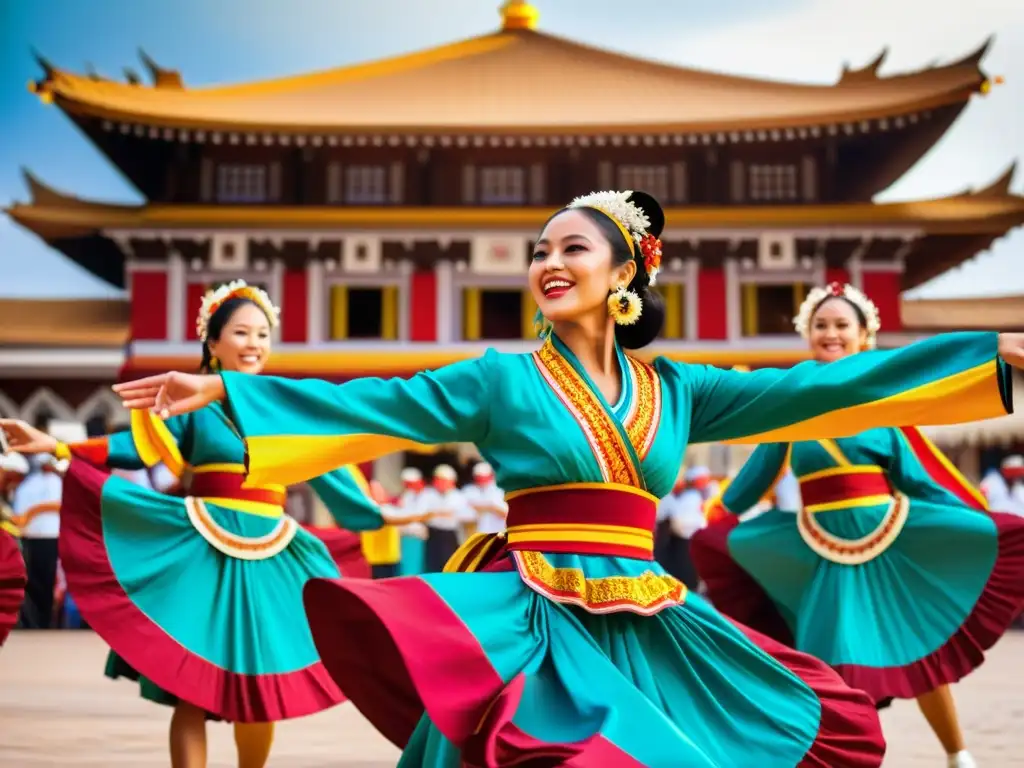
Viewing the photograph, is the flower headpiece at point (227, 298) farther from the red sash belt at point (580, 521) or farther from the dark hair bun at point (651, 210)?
the red sash belt at point (580, 521)

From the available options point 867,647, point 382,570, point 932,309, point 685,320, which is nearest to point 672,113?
point 685,320

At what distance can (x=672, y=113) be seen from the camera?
21.1 meters

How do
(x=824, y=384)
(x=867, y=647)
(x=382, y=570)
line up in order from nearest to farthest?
(x=824, y=384)
(x=867, y=647)
(x=382, y=570)

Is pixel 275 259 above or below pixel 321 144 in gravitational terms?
below

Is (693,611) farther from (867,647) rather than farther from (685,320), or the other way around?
(685,320)

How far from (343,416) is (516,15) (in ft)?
73.4

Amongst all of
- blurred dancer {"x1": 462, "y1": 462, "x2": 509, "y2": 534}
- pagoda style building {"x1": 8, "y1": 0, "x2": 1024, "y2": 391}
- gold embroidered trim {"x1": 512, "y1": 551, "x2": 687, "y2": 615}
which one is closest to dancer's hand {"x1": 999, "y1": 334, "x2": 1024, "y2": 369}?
gold embroidered trim {"x1": 512, "y1": 551, "x2": 687, "y2": 615}

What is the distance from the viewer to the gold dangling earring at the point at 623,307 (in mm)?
3256

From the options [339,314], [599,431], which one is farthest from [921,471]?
[339,314]

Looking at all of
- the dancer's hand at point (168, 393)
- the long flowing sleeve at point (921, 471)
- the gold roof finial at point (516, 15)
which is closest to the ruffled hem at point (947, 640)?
the long flowing sleeve at point (921, 471)

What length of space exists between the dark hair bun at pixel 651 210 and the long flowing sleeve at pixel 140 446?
1.96 meters

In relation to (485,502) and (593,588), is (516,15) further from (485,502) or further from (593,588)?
(593,588)

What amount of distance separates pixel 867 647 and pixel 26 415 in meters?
17.1

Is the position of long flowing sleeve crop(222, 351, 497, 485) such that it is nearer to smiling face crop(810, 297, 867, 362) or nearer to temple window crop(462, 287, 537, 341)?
smiling face crop(810, 297, 867, 362)
